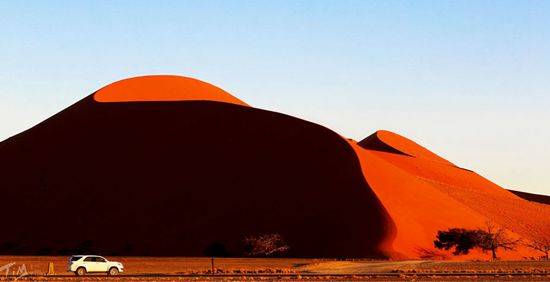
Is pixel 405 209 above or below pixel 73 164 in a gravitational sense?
below

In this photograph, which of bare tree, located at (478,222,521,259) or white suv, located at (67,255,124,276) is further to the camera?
bare tree, located at (478,222,521,259)

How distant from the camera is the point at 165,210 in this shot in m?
101

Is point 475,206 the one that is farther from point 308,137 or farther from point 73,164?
point 73,164

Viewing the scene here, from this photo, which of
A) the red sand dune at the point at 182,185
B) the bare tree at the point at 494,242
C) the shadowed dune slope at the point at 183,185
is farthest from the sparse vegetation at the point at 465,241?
the red sand dune at the point at 182,185

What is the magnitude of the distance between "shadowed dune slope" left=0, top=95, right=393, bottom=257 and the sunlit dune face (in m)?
4.36

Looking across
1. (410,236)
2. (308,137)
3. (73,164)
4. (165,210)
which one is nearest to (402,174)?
(308,137)

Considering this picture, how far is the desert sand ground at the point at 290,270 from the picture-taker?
48531mm

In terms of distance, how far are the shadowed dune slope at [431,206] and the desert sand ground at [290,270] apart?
822 inches

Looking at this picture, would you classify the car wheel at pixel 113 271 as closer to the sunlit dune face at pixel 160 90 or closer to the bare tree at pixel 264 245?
the bare tree at pixel 264 245

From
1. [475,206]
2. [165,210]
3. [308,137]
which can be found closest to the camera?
[165,210]

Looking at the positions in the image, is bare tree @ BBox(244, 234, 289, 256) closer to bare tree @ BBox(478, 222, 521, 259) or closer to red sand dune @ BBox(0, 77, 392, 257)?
red sand dune @ BBox(0, 77, 392, 257)

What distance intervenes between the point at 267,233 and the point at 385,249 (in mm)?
13100

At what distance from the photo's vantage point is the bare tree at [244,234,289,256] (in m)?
84.3

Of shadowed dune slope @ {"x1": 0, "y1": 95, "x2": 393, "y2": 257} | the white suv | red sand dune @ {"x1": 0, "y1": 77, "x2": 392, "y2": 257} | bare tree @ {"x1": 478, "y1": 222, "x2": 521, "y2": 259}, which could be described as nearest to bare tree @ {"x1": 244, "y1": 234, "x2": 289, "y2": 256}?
red sand dune @ {"x1": 0, "y1": 77, "x2": 392, "y2": 257}
